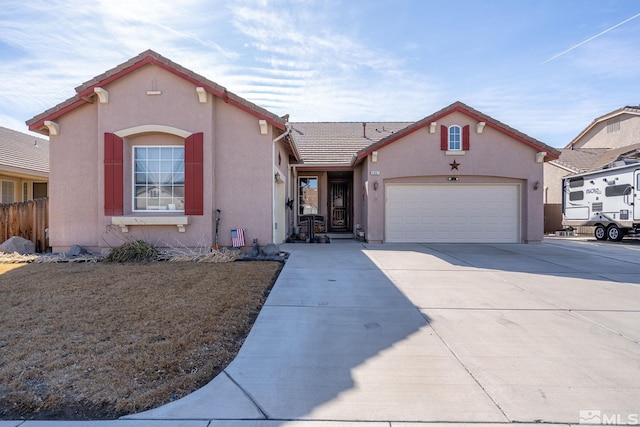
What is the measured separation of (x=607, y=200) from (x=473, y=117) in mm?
7828

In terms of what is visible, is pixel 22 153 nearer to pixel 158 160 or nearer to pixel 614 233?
pixel 158 160

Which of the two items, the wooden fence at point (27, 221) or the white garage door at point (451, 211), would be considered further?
the white garage door at point (451, 211)

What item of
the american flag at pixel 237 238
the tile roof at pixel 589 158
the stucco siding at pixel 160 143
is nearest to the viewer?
the stucco siding at pixel 160 143

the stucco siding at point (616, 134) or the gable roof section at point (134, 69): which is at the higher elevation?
the stucco siding at point (616, 134)

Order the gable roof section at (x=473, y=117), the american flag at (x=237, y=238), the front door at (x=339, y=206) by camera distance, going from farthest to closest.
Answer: the front door at (x=339, y=206) < the gable roof section at (x=473, y=117) < the american flag at (x=237, y=238)

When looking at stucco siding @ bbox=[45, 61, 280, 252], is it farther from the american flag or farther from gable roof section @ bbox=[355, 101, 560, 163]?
gable roof section @ bbox=[355, 101, 560, 163]

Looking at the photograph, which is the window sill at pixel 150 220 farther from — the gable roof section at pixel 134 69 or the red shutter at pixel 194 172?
the gable roof section at pixel 134 69

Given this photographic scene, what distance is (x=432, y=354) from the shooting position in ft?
12.2

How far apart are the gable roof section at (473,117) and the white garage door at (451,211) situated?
1.53 metres

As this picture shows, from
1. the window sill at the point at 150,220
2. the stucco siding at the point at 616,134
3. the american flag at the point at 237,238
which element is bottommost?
the american flag at the point at 237,238

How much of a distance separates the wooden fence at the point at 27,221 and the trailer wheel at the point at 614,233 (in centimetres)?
2074

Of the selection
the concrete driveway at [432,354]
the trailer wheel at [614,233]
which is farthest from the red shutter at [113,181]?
the trailer wheel at [614,233]

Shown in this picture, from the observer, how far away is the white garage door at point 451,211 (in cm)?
1310

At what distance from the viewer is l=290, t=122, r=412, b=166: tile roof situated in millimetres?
15844
